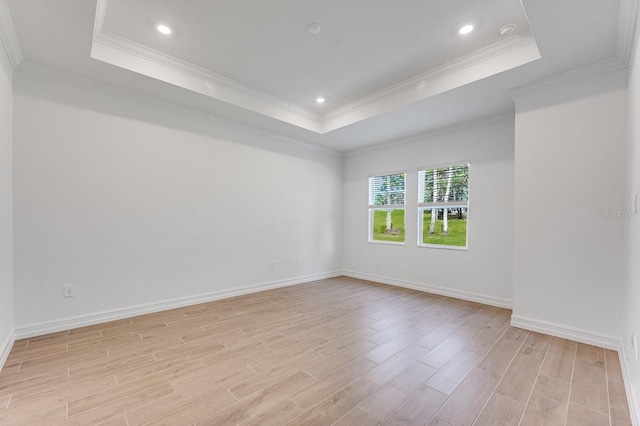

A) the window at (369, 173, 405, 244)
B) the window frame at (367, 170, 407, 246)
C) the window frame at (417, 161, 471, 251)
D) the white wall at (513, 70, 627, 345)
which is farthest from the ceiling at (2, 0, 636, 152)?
the window at (369, 173, 405, 244)

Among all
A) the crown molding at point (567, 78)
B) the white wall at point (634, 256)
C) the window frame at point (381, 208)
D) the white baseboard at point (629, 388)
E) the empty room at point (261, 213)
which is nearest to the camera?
the white baseboard at point (629, 388)

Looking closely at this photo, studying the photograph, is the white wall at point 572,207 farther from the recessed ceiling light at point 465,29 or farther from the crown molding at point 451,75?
the recessed ceiling light at point 465,29

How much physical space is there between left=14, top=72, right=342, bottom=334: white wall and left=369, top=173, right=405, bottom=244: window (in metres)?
1.63

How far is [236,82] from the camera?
3572 millimetres

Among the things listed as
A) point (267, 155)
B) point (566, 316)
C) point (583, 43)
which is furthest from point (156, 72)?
point (566, 316)

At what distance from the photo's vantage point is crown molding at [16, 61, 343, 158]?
9.17 feet

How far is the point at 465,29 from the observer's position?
8.39ft

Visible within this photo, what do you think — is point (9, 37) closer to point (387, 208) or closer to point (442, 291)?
point (387, 208)

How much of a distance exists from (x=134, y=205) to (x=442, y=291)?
4500 mm

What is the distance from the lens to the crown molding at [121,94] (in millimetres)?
2795

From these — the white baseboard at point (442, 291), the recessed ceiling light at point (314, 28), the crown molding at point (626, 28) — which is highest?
the recessed ceiling light at point (314, 28)

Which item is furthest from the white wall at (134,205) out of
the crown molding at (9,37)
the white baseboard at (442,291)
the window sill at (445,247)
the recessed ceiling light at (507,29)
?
the recessed ceiling light at (507,29)

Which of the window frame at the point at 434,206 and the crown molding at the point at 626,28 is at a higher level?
the crown molding at the point at 626,28

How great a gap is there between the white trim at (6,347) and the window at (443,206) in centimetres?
497
